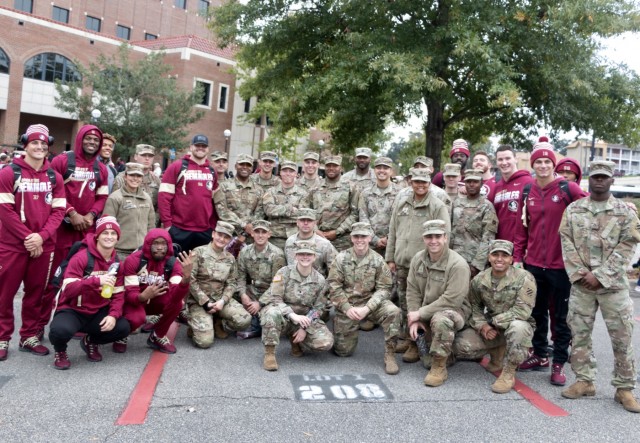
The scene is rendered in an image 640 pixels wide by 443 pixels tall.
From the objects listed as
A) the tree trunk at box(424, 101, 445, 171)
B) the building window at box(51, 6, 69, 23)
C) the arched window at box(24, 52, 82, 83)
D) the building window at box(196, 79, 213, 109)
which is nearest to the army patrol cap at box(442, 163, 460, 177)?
the tree trunk at box(424, 101, 445, 171)

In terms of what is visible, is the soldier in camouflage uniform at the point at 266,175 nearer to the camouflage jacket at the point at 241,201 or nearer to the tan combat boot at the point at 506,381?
the camouflage jacket at the point at 241,201

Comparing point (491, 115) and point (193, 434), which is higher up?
point (491, 115)

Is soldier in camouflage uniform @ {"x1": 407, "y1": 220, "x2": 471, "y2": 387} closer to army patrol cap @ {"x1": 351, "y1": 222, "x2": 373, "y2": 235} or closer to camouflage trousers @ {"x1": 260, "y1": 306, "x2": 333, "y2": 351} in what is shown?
army patrol cap @ {"x1": 351, "y1": 222, "x2": 373, "y2": 235}

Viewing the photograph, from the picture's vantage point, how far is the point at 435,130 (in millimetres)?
14906

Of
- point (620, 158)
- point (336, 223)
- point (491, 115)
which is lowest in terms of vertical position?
point (336, 223)

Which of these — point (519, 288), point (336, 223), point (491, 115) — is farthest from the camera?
point (491, 115)

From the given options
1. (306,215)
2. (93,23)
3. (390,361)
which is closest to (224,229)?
(306,215)

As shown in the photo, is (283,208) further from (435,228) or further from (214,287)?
(435,228)

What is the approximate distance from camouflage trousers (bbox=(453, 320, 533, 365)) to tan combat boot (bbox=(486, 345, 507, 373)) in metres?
0.05

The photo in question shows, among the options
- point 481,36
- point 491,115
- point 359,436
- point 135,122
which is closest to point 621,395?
point 359,436

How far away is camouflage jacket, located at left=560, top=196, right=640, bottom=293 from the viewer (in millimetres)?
4719

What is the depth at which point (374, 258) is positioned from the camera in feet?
19.7

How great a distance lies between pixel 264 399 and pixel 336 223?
3.49m

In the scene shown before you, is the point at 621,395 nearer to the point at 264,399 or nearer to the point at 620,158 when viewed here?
the point at 264,399
